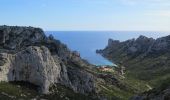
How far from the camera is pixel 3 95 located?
130 metres

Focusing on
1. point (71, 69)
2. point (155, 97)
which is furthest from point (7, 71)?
point (155, 97)

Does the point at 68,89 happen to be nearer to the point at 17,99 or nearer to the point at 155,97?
the point at 17,99

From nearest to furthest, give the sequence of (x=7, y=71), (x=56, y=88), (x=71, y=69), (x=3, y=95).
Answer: (x=3, y=95) → (x=7, y=71) → (x=56, y=88) → (x=71, y=69)

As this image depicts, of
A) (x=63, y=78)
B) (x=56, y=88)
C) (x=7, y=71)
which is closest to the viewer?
(x=7, y=71)

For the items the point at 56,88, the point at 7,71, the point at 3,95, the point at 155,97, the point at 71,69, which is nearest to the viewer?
the point at 155,97

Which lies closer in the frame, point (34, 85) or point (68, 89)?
point (34, 85)

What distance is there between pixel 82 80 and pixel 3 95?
62.7 metres

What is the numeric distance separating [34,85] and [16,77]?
7634 mm

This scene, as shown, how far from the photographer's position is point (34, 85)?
153375 mm

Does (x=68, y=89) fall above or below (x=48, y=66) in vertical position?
below

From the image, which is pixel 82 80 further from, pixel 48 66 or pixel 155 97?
pixel 155 97

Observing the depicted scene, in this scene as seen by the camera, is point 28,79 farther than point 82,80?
No

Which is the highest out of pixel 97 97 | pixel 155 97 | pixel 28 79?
pixel 155 97

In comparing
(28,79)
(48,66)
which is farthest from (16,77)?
(48,66)
